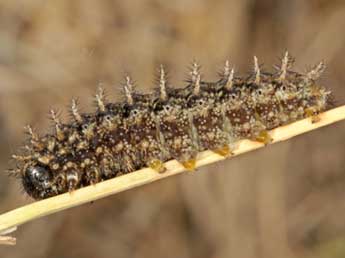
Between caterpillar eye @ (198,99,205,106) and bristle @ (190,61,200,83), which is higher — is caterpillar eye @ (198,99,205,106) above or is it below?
below

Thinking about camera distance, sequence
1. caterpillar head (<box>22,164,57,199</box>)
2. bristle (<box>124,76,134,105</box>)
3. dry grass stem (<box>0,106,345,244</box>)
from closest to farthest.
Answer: dry grass stem (<box>0,106,345,244</box>), caterpillar head (<box>22,164,57,199</box>), bristle (<box>124,76,134,105</box>)

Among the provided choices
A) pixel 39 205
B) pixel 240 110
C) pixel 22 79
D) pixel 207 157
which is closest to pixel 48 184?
pixel 39 205

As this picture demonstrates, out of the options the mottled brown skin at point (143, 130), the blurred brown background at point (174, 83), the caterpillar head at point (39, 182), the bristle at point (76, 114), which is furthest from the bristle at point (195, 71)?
the blurred brown background at point (174, 83)

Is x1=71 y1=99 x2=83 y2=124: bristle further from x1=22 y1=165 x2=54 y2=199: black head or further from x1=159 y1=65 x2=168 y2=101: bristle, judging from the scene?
x1=159 y1=65 x2=168 y2=101: bristle

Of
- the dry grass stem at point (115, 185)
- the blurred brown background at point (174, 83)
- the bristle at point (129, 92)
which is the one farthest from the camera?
the blurred brown background at point (174, 83)

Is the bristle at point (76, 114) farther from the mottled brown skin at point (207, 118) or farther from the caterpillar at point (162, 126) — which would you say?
the mottled brown skin at point (207, 118)

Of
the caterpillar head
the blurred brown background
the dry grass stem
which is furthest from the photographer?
the blurred brown background

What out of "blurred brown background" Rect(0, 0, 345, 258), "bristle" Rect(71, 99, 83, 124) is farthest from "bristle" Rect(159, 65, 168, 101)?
"blurred brown background" Rect(0, 0, 345, 258)
